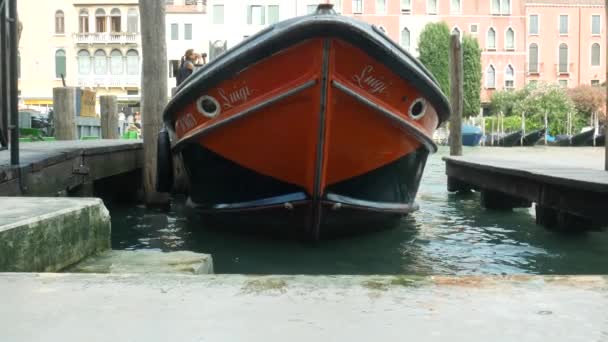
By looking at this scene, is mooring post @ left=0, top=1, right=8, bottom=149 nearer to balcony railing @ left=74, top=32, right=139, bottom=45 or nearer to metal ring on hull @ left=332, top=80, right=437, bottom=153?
metal ring on hull @ left=332, top=80, right=437, bottom=153

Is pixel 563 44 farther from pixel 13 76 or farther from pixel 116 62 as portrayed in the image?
pixel 13 76

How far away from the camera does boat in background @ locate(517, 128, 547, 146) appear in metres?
32.4

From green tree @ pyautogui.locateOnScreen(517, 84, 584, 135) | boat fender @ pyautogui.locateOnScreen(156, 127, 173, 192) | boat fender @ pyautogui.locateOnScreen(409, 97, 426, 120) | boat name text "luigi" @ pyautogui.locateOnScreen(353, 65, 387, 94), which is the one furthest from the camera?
green tree @ pyautogui.locateOnScreen(517, 84, 584, 135)

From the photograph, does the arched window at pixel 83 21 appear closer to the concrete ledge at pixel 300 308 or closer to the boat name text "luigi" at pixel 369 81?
the boat name text "luigi" at pixel 369 81

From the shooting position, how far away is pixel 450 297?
175 cm

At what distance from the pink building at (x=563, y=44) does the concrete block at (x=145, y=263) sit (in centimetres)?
4334

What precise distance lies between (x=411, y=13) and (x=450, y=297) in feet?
140

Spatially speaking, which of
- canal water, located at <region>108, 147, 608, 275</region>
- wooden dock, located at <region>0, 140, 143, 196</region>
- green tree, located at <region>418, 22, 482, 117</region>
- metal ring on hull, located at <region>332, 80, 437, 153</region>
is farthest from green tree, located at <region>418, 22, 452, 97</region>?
metal ring on hull, located at <region>332, 80, 437, 153</region>

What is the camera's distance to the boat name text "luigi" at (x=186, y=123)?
532cm

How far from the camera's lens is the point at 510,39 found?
43250 mm

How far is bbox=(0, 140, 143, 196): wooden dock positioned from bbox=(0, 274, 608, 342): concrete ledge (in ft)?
7.78

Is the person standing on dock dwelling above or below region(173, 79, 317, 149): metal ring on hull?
above

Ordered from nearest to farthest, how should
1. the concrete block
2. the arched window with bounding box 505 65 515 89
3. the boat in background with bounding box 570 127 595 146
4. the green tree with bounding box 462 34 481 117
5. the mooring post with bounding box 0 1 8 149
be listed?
the concrete block → the mooring post with bounding box 0 1 8 149 → the boat in background with bounding box 570 127 595 146 → the green tree with bounding box 462 34 481 117 → the arched window with bounding box 505 65 515 89

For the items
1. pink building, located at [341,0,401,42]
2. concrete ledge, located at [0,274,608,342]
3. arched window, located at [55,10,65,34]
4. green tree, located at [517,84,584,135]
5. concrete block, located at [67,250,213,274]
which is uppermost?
pink building, located at [341,0,401,42]
